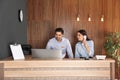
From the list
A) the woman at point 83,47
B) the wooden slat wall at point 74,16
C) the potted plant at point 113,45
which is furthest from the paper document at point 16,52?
the potted plant at point 113,45

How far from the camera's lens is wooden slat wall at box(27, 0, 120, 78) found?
272 inches

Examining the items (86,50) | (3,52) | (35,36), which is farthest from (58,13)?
(3,52)

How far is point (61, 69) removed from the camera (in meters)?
4.14

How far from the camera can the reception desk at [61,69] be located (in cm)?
410

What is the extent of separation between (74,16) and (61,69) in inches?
118

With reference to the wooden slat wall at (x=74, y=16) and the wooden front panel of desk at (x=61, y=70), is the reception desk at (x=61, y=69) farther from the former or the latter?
the wooden slat wall at (x=74, y=16)

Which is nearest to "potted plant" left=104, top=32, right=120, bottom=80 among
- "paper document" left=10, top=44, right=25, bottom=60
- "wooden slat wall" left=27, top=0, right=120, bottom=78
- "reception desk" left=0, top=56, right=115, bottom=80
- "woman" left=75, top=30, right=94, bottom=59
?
"wooden slat wall" left=27, top=0, right=120, bottom=78

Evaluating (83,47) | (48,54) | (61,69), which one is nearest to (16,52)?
(48,54)

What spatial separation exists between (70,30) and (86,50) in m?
1.99

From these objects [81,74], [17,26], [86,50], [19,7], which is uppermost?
[19,7]

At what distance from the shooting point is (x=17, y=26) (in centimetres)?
532

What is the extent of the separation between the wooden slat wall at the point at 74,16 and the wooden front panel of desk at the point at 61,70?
9.30ft

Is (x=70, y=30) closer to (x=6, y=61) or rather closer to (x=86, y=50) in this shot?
(x=86, y=50)

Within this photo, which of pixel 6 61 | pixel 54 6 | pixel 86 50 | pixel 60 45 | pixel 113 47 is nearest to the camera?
pixel 6 61
